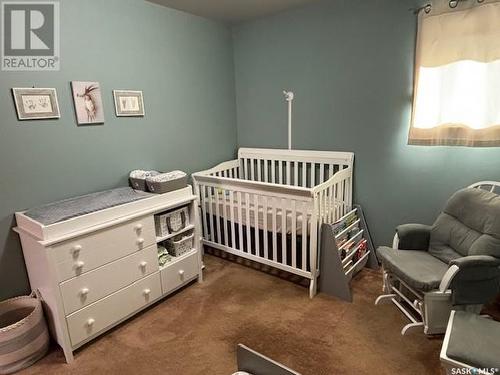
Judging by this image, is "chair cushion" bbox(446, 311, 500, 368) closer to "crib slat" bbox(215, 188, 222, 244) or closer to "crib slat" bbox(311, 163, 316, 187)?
"crib slat" bbox(311, 163, 316, 187)

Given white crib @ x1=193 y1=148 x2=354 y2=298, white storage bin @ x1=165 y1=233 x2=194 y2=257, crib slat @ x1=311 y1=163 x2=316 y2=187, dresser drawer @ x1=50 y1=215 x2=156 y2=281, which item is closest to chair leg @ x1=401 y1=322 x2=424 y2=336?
white crib @ x1=193 y1=148 x2=354 y2=298

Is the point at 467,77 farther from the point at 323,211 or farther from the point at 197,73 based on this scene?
the point at 197,73

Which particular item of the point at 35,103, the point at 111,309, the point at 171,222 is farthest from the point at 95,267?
the point at 35,103

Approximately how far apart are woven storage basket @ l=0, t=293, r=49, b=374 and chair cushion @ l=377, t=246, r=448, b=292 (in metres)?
2.25

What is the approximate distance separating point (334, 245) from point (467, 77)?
57.6 inches

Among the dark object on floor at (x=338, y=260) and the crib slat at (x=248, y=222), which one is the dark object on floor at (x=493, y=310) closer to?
the dark object on floor at (x=338, y=260)

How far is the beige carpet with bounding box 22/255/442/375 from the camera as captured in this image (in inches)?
70.3

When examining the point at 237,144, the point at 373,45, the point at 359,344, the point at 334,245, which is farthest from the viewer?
the point at 237,144

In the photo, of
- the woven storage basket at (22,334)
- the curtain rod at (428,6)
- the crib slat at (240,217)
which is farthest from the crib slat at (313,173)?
the woven storage basket at (22,334)

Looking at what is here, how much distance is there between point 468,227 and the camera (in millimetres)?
2059

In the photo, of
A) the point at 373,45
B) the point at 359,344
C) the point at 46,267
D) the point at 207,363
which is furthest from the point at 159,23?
the point at 359,344

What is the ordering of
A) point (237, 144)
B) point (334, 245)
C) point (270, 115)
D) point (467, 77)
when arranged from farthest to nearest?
point (237, 144)
point (270, 115)
point (334, 245)
point (467, 77)

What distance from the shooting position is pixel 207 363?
1.81m

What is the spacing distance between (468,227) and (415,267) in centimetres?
48
